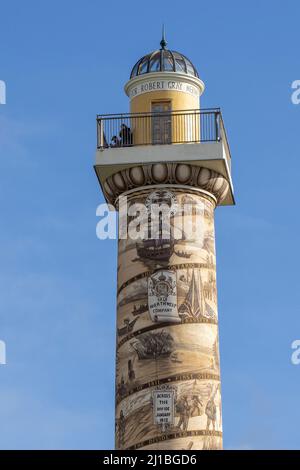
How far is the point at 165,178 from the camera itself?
3675 centimetres

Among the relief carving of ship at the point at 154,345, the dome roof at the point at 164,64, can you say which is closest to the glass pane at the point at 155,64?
the dome roof at the point at 164,64

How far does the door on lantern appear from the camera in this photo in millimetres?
37469

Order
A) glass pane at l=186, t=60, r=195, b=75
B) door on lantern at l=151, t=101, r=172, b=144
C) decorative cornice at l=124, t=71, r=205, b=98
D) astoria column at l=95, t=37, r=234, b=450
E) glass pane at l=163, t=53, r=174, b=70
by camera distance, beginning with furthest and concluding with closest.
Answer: glass pane at l=186, t=60, r=195, b=75, glass pane at l=163, t=53, r=174, b=70, decorative cornice at l=124, t=71, r=205, b=98, door on lantern at l=151, t=101, r=172, b=144, astoria column at l=95, t=37, r=234, b=450

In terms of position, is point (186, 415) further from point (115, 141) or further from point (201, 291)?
point (115, 141)

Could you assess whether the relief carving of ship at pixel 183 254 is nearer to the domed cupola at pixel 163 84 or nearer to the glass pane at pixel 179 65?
the domed cupola at pixel 163 84

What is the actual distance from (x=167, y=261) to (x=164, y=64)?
16.3ft

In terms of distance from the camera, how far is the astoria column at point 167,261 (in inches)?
1382

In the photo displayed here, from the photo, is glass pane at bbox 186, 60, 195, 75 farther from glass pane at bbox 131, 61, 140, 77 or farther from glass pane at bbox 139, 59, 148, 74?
glass pane at bbox 131, 61, 140, 77

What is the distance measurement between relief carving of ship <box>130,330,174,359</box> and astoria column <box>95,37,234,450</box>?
0.02 m

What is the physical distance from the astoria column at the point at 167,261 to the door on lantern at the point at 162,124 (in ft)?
0.08

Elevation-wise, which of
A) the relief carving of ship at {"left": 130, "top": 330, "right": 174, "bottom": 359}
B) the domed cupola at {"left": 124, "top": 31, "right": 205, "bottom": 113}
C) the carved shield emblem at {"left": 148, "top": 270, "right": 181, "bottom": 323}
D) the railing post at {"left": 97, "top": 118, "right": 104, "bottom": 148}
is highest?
the domed cupola at {"left": 124, "top": 31, "right": 205, "bottom": 113}

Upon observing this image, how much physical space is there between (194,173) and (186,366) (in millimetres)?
4625

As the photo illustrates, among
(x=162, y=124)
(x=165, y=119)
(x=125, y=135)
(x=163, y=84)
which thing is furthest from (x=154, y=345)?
(x=163, y=84)

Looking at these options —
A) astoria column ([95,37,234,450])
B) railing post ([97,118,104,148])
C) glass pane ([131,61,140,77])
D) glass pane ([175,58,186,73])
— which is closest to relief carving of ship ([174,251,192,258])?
astoria column ([95,37,234,450])
